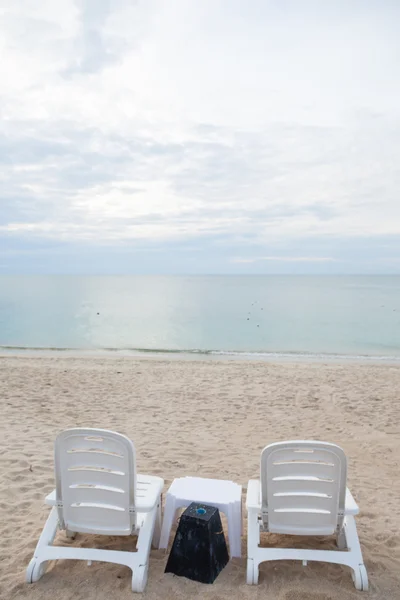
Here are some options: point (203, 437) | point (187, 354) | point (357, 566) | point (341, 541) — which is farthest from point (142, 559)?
point (187, 354)

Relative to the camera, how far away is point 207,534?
3.00m

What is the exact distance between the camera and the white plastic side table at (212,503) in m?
3.28

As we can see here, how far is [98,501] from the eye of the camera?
307cm

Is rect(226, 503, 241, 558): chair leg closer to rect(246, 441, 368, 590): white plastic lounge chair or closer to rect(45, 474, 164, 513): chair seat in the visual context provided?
rect(246, 441, 368, 590): white plastic lounge chair

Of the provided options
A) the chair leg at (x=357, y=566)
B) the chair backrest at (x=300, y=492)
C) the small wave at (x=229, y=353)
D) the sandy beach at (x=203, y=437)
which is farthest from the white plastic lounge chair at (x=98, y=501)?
the small wave at (x=229, y=353)

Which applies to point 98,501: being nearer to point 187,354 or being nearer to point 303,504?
point 303,504

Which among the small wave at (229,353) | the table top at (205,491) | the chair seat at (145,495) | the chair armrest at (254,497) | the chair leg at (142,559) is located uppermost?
the chair seat at (145,495)

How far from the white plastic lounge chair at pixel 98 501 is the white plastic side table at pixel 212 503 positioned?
0.23 m

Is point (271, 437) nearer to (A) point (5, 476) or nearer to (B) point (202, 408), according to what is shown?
(B) point (202, 408)

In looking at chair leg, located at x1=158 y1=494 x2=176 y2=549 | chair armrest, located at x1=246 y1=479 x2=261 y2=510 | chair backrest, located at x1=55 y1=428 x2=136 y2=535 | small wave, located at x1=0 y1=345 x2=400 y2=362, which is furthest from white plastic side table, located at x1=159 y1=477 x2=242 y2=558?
small wave, located at x1=0 y1=345 x2=400 y2=362

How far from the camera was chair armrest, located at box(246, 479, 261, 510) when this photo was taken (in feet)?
10.2

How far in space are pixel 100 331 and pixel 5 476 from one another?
26.5 m

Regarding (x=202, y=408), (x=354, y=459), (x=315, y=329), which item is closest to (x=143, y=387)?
(x=202, y=408)

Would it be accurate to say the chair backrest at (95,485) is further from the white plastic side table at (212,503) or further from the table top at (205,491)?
the table top at (205,491)
